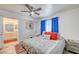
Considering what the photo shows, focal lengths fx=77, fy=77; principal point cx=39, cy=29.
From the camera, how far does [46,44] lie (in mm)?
1361

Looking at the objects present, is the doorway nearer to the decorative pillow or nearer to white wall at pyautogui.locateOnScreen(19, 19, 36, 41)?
white wall at pyautogui.locateOnScreen(19, 19, 36, 41)

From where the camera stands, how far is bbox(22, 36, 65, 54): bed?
4.04 feet

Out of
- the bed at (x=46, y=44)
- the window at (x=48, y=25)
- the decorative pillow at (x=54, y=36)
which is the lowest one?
the bed at (x=46, y=44)

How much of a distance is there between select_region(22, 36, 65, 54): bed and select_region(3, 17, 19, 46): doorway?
7.8 inches

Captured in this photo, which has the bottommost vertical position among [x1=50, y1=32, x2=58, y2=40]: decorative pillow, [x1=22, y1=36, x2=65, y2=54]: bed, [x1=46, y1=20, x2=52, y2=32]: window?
[x1=22, y1=36, x2=65, y2=54]: bed

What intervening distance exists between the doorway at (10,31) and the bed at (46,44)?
0.65 feet

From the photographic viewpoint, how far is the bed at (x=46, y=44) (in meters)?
1.23

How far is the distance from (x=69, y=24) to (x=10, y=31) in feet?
3.50

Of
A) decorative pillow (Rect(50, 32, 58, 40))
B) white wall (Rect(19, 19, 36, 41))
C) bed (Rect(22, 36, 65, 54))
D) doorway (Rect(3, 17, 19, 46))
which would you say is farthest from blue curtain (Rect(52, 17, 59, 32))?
doorway (Rect(3, 17, 19, 46))

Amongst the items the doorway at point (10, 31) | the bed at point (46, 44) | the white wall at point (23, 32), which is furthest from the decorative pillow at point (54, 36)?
the doorway at point (10, 31)

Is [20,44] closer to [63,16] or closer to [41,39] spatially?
[41,39]

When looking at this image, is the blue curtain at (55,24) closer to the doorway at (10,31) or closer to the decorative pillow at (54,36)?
the decorative pillow at (54,36)

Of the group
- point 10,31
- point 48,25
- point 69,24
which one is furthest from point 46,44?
Result: point 10,31

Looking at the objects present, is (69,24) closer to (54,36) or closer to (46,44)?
(54,36)
